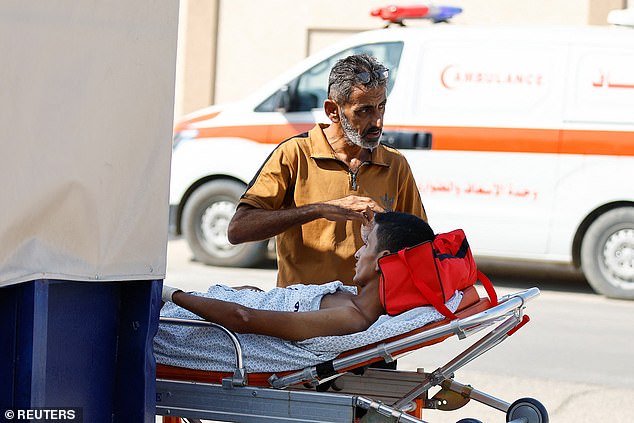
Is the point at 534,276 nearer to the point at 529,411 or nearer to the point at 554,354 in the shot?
the point at 554,354

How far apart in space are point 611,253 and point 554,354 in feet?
8.81

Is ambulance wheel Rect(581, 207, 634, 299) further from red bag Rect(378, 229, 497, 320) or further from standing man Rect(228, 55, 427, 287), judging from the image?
red bag Rect(378, 229, 497, 320)

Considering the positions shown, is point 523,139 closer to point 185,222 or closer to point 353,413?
point 185,222

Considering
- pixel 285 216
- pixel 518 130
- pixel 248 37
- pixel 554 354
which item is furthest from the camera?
pixel 248 37

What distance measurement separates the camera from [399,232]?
3.94 m

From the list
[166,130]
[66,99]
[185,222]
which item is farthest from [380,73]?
[185,222]

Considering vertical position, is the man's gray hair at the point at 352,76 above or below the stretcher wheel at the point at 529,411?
above

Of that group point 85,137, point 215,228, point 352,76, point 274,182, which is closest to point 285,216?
point 274,182

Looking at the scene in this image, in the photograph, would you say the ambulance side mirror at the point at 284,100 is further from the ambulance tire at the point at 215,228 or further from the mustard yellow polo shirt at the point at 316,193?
the mustard yellow polo shirt at the point at 316,193

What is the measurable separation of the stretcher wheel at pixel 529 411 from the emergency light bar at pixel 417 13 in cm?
729

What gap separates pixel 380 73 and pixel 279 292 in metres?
0.94

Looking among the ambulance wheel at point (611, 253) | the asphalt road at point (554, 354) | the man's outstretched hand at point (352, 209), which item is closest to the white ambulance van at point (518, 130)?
the ambulance wheel at point (611, 253)

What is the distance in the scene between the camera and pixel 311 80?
35.7ft

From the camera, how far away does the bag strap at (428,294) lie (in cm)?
370
